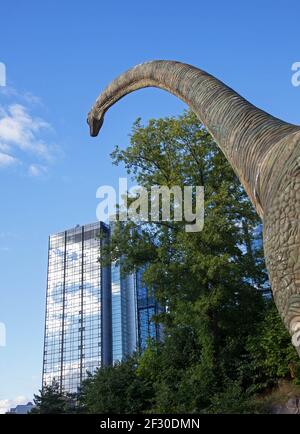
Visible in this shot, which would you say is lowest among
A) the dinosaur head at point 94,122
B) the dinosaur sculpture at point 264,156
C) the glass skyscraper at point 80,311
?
the dinosaur sculpture at point 264,156

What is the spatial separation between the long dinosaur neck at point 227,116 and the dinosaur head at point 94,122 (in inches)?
33.2

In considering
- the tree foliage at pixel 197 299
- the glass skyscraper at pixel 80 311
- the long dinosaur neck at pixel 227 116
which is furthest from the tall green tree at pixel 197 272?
the glass skyscraper at pixel 80 311

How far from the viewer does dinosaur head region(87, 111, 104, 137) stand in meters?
4.86

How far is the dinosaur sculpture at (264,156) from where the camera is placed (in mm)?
1977

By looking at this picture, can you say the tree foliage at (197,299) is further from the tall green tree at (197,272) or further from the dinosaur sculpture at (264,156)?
the dinosaur sculpture at (264,156)

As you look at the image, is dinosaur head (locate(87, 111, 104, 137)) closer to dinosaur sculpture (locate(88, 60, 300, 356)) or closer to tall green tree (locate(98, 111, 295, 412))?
dinosaur sculpture (locate(88, 60, 300, 356))

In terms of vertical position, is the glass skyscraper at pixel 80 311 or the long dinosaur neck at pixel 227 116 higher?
the glass skyscraper at pixel 80 311

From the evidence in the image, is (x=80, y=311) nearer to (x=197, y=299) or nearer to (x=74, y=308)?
(x=74, y=308)

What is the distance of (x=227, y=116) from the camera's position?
2.90 metres

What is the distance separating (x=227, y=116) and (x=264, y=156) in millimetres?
603

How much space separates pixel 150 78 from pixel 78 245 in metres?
59.3

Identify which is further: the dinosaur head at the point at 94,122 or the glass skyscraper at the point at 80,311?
the glass skyscraper at the point at 80,311
